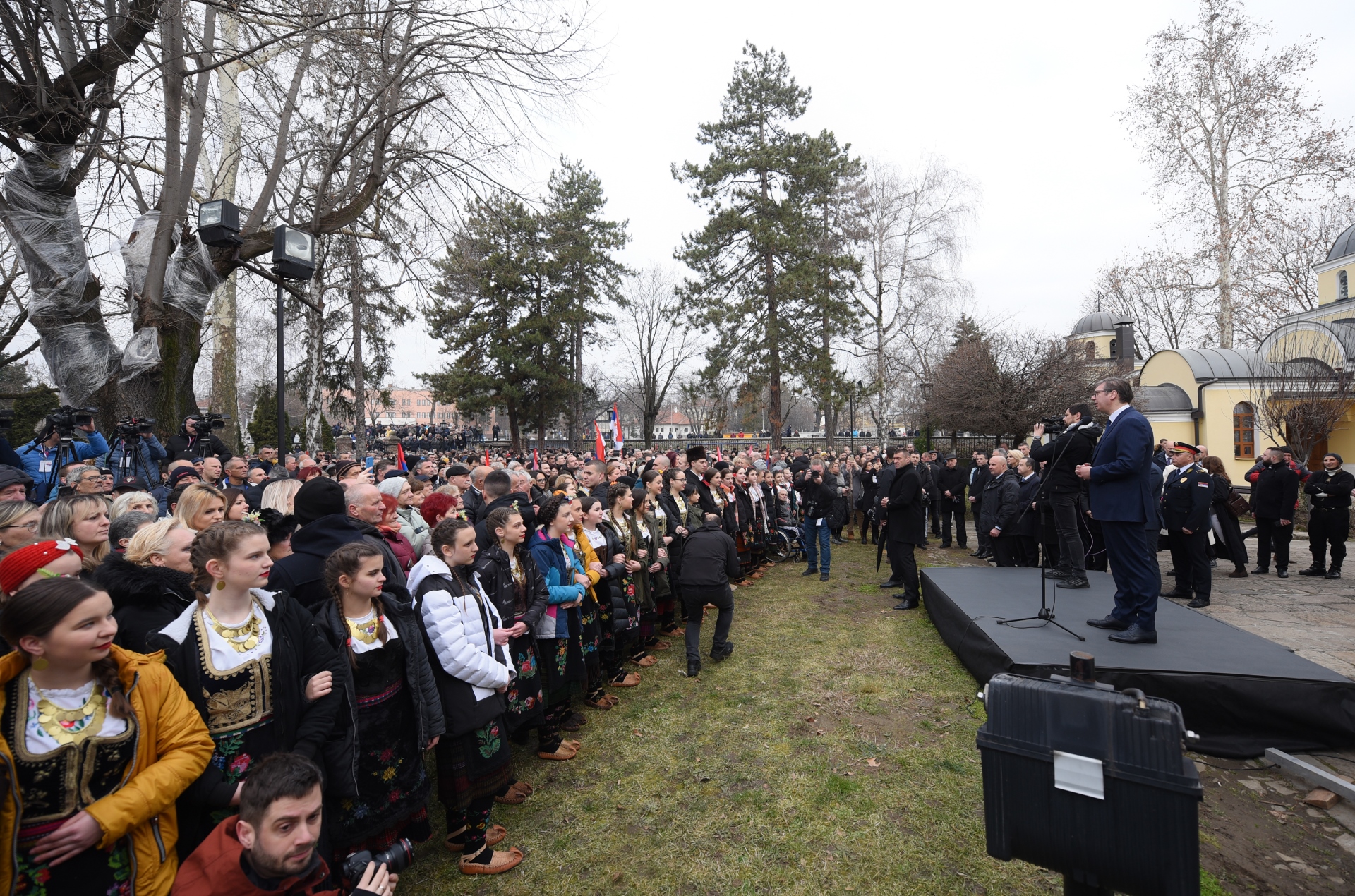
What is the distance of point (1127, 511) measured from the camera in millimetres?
4574

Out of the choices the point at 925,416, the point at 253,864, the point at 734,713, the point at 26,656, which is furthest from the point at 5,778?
the point at 925,416

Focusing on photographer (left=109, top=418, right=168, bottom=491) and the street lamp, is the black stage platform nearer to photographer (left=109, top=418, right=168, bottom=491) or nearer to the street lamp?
the street lamp

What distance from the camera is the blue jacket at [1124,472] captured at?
4570mm

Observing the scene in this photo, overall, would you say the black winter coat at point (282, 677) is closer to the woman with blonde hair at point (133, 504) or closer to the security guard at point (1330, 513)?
the woman with blonde hair at point (133, 504)

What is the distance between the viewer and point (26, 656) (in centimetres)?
185

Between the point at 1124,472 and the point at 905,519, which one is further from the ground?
the point at 1124,472

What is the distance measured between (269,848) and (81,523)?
2.49m

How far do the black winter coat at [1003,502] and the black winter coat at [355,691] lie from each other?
7.95m

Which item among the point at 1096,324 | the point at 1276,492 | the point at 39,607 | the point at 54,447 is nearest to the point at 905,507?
the point at 1276,492

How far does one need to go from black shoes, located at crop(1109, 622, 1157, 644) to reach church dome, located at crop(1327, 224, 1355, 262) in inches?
1163

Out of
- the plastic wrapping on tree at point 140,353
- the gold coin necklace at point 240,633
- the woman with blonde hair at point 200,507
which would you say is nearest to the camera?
the gold coin necklace at point 240,633

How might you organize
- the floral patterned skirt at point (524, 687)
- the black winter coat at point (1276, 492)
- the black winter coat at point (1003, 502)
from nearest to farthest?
the floral patterned skirt at point (524, 687)
the black winter coat at point (1276, 492)
the black winter coat at point (1003, 502)

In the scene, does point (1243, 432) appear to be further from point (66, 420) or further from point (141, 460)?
point (66, 420)

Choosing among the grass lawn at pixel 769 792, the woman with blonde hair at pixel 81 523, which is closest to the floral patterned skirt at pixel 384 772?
the grass lawn at pixel 769 792
